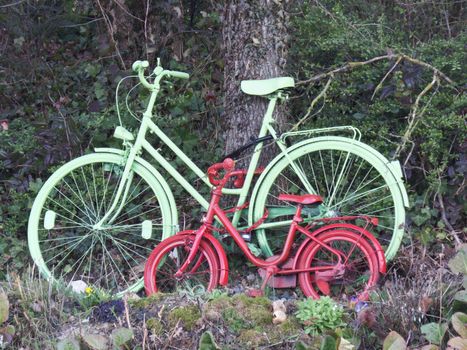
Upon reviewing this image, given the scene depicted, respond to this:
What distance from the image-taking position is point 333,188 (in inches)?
190

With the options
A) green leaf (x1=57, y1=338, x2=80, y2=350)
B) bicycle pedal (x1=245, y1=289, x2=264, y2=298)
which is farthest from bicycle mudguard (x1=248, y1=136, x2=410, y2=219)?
green leaf (x1=57, y1=338, x2=80, y2=350)

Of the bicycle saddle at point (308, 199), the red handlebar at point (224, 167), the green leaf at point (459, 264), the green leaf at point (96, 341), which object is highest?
the red handlebar at point (224, 167)

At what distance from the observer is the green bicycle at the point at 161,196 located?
4.36 m

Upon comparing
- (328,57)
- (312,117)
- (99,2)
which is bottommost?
(312,117)

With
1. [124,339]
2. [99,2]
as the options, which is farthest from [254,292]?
[99,2]

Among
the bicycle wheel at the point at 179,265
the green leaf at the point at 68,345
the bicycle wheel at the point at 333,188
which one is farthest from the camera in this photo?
the bicycle wheel at the point at 179,265

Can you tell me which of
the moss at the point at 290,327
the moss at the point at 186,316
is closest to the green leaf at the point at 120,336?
the moss at the point at 186,316

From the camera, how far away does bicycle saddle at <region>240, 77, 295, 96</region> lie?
A: 14.3 ft

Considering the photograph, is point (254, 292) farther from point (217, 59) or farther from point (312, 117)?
point (217, 59)

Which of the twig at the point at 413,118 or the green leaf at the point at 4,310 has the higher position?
the twig at the point at 413,118

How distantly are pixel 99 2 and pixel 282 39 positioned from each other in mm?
1940

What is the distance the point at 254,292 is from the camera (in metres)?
4.12

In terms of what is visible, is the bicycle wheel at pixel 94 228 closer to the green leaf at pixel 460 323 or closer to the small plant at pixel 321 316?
the small plant at pixel 321 316

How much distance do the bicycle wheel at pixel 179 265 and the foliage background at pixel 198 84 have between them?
79cm
